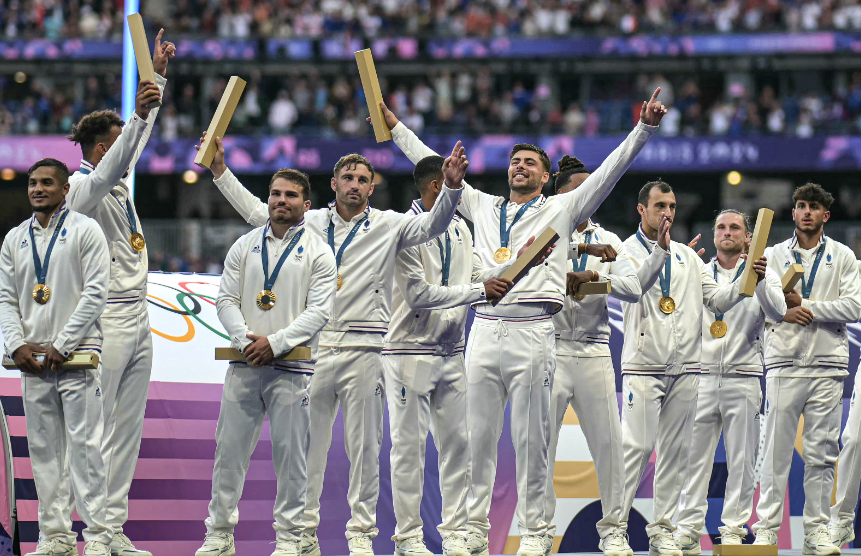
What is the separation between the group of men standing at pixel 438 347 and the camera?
22.4 feet

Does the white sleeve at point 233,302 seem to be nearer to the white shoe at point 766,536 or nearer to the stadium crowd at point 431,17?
the white shoe at point 766,536

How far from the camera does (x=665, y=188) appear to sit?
28.2 feet

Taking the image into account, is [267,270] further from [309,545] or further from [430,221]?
[309,545]

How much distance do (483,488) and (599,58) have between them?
2447cm

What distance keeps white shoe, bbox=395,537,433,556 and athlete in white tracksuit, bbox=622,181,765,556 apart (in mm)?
1671

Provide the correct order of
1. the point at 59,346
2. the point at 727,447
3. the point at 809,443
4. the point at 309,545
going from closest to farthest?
the point at 59,346, the point at 309,545, the point at 727,447, the point at 809,443

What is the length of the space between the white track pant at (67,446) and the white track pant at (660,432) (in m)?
3.89

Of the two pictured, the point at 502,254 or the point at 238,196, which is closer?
the point at 502,254

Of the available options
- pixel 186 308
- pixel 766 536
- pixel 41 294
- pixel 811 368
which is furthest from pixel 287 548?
pixel 811 368

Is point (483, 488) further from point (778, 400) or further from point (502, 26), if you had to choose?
point (502, 26)

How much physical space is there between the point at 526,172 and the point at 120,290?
2983 mm

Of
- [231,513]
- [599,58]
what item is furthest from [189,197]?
[231,513]

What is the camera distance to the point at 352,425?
747 cm

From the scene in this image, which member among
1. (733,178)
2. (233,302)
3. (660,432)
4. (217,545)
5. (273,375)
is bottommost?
(217,545)
